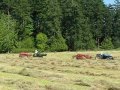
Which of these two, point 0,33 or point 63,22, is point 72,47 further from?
point 0,33

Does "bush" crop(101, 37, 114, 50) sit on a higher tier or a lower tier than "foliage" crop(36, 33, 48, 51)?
lower

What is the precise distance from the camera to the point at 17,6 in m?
109

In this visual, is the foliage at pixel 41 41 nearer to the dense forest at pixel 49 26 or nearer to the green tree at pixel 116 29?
the dense forest at pixel 49 26

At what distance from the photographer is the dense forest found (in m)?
A: 105

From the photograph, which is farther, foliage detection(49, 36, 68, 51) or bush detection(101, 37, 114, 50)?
bush detection(101, 37, 114, 50)

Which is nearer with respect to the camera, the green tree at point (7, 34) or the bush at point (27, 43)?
the green tree at point (7, 34)

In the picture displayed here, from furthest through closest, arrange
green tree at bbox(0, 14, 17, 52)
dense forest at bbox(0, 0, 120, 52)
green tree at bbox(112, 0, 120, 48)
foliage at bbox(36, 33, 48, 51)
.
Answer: green tree at bbox(112, 0, 120, 48) < dense forest at bbox(0, 0, 120, 52) < foliage at bbox(36, 33, 48, 51) < green tree at bbox(0, 14, 17, 52)

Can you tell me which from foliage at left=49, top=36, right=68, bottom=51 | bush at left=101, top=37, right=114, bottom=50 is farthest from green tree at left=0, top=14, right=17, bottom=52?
bush at left=101, top=37, right=114, bottom=50

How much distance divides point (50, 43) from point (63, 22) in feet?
41.1

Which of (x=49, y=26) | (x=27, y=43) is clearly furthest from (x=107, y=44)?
(x=27, y=43)

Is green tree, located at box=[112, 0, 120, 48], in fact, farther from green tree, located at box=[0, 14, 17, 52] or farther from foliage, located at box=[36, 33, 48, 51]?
green tree, located at box=[0, 14, 17, 52]

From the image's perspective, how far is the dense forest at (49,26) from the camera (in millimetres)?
104625

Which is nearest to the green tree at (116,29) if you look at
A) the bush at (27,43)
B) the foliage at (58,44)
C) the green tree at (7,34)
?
the foliage at (58,44)

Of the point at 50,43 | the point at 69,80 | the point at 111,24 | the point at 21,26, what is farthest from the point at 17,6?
the point at 69,80
